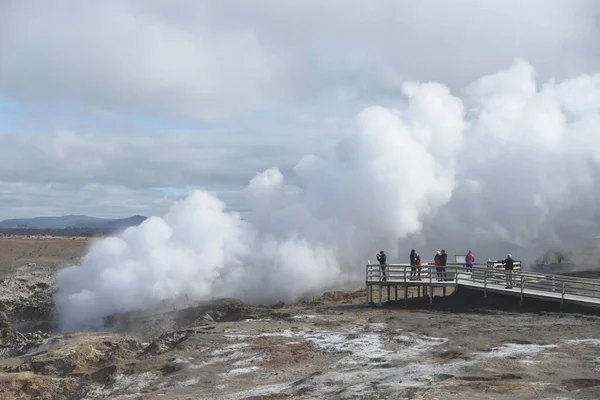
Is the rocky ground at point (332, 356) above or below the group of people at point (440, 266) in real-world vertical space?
below

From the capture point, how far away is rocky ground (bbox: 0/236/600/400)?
48.1ft

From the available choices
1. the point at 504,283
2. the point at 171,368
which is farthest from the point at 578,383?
the point at 504,283

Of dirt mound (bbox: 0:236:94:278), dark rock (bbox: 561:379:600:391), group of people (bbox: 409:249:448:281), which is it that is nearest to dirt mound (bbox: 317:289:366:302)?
group of people (bbox: 409:249:448:281)

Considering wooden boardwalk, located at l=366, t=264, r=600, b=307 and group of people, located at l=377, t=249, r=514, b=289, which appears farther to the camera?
group of people, located at l=377, t=249, r=514, b=289

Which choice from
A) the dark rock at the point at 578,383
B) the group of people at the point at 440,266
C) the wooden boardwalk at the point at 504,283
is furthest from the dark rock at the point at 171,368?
the group of people at the point at 440,266

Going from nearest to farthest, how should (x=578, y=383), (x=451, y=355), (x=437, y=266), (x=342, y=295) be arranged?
(x=578, y=383), (x=451, y=355), (x=437, y=266), (x=342, y=295)

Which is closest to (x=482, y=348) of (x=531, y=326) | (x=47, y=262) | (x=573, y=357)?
(x=573, y=357)

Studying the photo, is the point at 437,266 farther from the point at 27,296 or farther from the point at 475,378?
the point at 27,296

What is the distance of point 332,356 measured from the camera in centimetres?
1859

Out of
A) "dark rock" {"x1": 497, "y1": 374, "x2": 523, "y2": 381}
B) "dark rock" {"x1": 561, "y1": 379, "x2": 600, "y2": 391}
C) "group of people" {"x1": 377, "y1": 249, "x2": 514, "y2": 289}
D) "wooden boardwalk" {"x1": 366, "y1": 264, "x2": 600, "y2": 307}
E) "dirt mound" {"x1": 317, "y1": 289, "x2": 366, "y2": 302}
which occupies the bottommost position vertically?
"dark rock" {"x1": 497, "y1": 374, "x2": 523, "y2": 381}

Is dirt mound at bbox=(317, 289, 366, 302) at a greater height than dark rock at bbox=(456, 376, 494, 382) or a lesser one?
greater

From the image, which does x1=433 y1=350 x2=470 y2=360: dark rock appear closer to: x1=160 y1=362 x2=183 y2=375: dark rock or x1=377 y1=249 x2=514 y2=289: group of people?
x1=160 y1=362 x2=183 y2=375: dark rock

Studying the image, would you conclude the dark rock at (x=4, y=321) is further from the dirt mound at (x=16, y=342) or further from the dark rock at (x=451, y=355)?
the dark rock at (x=451, y=355)

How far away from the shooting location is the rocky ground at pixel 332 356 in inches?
577
